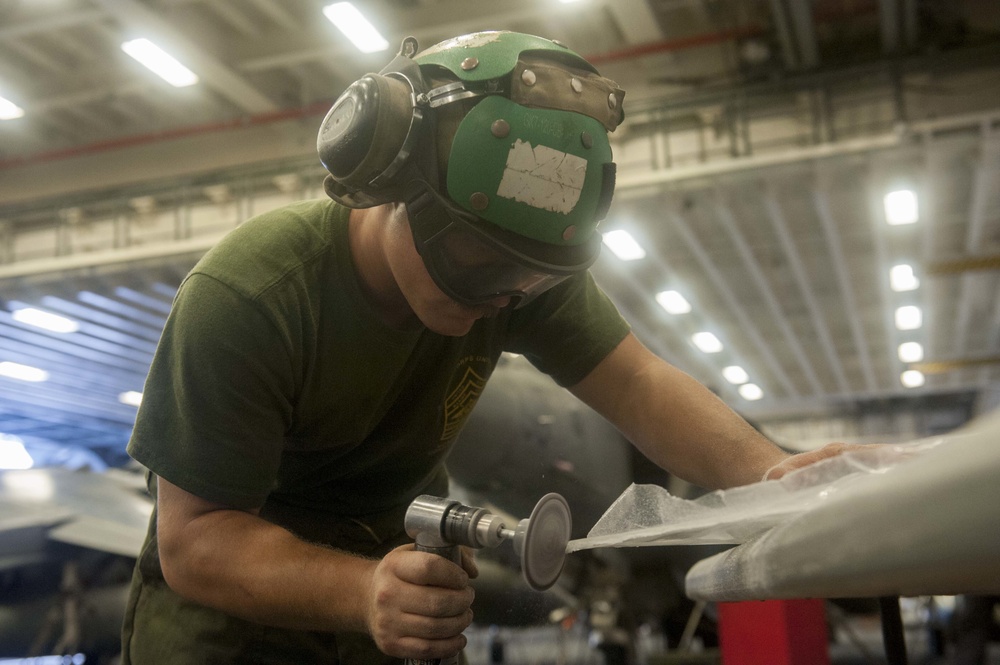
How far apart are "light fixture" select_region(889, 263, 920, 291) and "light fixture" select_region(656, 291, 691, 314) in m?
2.09

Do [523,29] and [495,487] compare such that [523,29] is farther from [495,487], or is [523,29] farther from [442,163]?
[442,163]

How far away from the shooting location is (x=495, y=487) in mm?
3988

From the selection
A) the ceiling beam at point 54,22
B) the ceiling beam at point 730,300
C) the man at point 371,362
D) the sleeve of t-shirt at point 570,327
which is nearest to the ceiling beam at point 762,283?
the ceiling beam at point 730,300

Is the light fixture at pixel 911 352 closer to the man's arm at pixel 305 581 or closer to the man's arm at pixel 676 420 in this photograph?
the man's arm at pixel 676 420

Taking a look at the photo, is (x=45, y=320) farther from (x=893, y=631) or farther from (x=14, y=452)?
(x=893, y=631)

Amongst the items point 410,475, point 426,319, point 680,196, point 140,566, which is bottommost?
point 140,566

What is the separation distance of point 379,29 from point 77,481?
3.90 metres

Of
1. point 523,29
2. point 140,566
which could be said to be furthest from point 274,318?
point 523,29

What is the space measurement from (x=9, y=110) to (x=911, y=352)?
1121 centimetres

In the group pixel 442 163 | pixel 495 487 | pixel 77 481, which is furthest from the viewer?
pixel 77 481

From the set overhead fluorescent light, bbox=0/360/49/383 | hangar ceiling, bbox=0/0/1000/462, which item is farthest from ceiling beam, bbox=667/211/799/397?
overhead fluorescent light, bbox=0/360/49/383

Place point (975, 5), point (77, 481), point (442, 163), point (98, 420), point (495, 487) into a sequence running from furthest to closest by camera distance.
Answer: point (98, 420), point (975, 5), point (77, 481), point (495, 487), point (442, 163)

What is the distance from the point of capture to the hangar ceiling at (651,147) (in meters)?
6.40

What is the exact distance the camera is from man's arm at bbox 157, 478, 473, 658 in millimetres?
940
